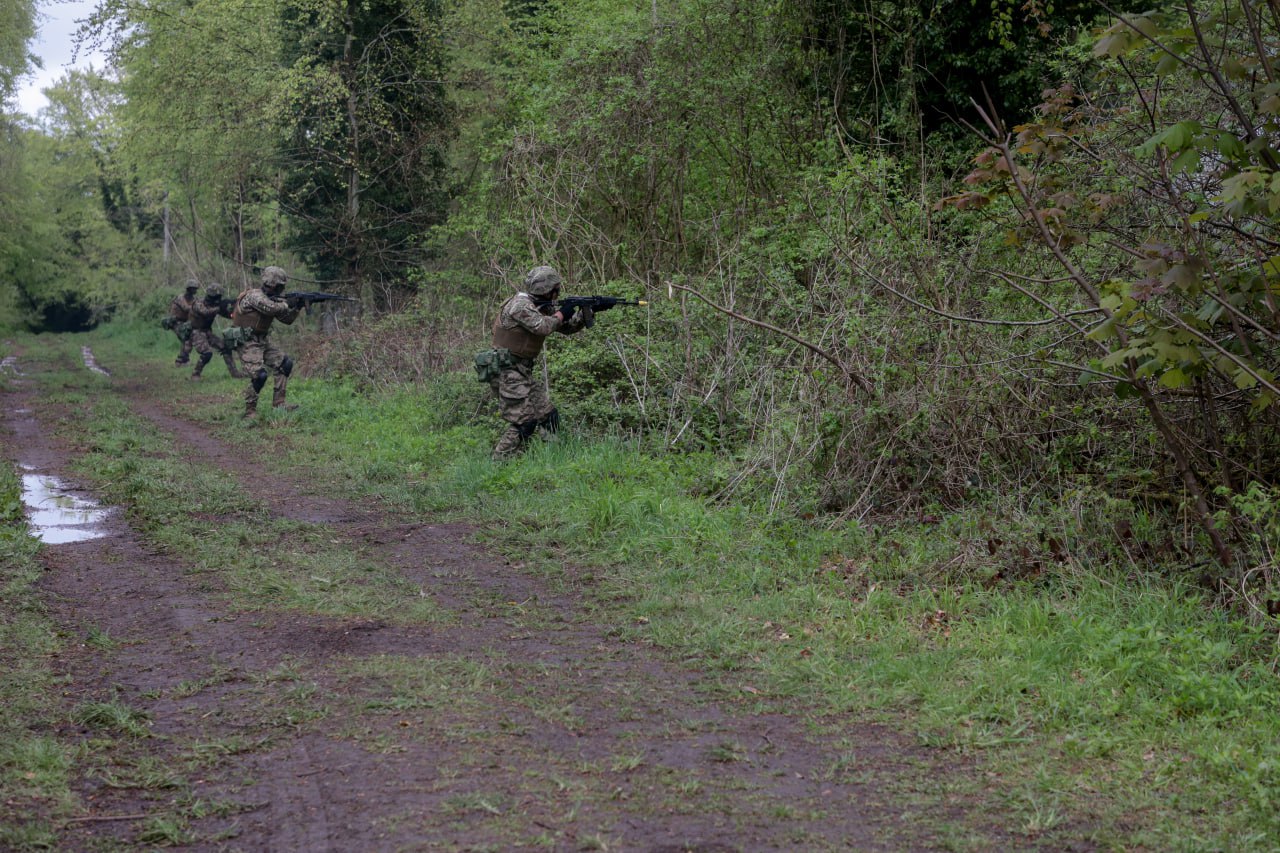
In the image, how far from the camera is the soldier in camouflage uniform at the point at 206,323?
864 inches

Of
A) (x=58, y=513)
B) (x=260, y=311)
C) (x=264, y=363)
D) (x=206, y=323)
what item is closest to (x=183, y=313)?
(x=206, y=323)

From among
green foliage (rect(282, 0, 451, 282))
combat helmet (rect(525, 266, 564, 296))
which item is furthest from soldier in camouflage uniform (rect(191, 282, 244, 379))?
combat helmet (rect(525, 266, 564, 296))

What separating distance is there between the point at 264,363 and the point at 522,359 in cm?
A: 664

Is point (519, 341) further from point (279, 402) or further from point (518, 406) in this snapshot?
point (279, 402)

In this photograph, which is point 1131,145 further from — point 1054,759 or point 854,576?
point 1054,759

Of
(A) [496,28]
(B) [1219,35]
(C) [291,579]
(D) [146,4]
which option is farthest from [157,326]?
(B) [1219,35]

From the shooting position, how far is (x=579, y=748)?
4.59 m

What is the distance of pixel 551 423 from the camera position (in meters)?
11.3

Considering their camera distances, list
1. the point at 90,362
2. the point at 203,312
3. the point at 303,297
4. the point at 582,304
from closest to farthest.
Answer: the point at 582,304
the point at 303,297
the point at 203,312
the point at 90,362

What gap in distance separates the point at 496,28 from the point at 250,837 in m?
19.8

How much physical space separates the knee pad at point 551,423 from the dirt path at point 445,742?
421cm

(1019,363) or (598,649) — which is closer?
(598,649)

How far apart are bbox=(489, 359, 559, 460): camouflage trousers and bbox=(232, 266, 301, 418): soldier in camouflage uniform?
599cm

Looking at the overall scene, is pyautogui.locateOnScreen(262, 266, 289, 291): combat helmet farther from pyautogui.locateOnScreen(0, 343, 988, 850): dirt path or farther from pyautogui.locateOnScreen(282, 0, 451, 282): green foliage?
pyautogui.locateOnScreen(0, 343, 988, 850): dirt path
